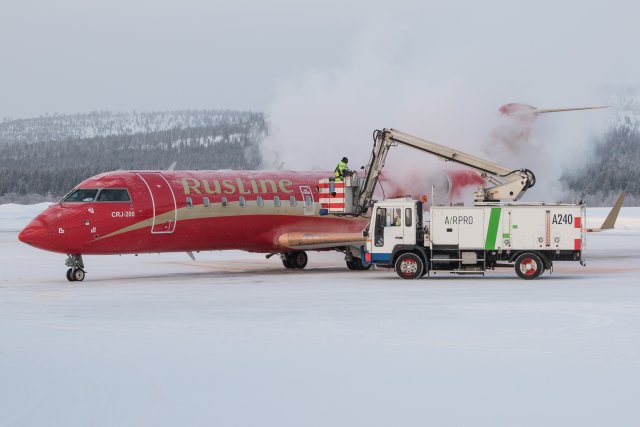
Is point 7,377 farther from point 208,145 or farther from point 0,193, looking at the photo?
point 208,145

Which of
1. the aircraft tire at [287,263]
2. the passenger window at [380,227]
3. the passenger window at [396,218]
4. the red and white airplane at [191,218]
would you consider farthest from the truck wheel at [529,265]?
the aircraft tire at [287,263]

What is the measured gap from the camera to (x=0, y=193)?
14162cm

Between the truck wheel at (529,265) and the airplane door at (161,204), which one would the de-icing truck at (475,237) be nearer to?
the truck wheel at (529,265)

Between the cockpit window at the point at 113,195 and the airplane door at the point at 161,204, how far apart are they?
0.80 meters

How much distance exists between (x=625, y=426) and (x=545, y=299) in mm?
12265

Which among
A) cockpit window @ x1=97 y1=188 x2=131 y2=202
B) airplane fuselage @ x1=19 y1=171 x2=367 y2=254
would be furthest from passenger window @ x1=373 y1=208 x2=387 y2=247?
cockpit window @ x1=97 y1=188 x2=131 y2=202

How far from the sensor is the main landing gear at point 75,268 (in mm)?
28812

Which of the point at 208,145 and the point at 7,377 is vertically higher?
the point at 208,145

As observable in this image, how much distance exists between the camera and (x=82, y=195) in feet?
94.9

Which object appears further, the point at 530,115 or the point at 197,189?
the point at 530,115

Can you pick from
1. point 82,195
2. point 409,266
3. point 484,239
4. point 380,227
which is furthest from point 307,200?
point 82,195

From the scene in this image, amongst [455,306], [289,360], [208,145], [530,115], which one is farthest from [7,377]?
[208,145]

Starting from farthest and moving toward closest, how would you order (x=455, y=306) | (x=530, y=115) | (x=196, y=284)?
(x=530, y=115) → (x=196, y=284) → (x=455, y=306)

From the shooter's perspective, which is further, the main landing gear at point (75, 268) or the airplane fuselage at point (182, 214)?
the main landing gear at point (75, 268)
